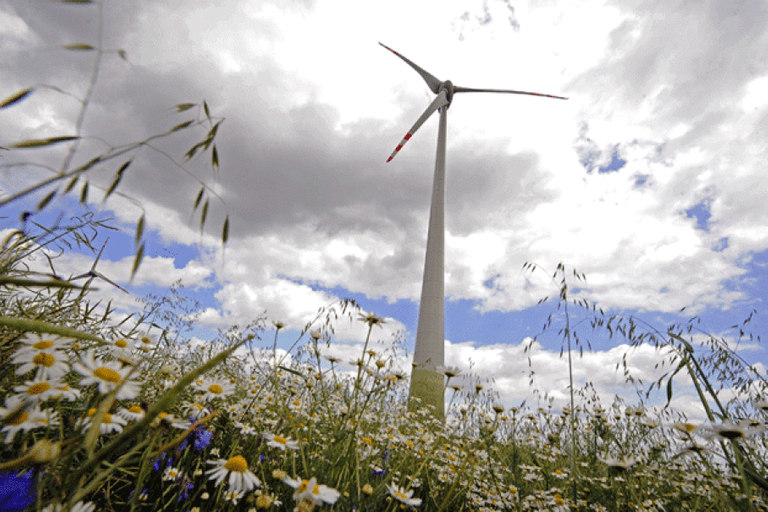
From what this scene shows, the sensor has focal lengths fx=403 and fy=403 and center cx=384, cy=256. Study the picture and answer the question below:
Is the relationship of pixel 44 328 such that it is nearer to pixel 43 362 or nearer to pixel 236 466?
pixel 43 362

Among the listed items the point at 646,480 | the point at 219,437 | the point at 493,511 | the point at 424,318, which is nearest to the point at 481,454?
the point at 493,511

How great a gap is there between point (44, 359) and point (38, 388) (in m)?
0.18

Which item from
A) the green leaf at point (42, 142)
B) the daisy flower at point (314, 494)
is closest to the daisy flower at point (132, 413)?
the daisy flower at point (314, 494)

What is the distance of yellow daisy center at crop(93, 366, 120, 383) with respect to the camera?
3.52ft

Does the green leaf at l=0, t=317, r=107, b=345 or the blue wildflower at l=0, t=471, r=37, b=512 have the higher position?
the green leaf at l=0, t=317, r=107, b=345

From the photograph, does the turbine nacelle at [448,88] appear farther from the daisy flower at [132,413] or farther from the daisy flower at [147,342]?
the daisy flower at [132,413]

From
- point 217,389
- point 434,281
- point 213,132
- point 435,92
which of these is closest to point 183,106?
point 213,132

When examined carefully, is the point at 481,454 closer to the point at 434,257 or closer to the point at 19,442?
the point at 19,442

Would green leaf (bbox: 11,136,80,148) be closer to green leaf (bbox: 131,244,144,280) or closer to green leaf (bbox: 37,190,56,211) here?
green leaf (bbox: 37,190,56,211)

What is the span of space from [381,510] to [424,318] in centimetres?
1152

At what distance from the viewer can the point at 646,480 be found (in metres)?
3.39

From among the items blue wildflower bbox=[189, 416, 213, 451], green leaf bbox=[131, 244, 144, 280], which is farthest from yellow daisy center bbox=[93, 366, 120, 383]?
blue wildflower bbox=[189, 416, 213, 451]

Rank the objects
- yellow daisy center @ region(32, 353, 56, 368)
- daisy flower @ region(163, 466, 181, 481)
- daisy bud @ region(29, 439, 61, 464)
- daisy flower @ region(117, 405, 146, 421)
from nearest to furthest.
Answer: daisy bud @ region(29, 439, 61, 464) → yellow daisy center @ region(32, 353, 56, 368) → daisy flower @ region(117, 405, 146, 421) → daisy flower @ region(163, 466, 181, 481)

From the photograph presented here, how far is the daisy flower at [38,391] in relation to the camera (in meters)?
0.97
